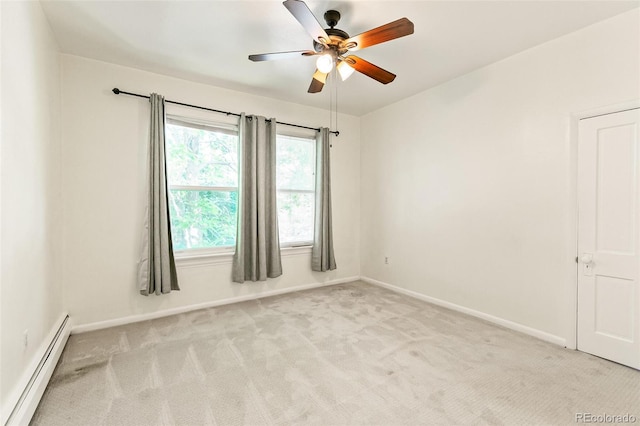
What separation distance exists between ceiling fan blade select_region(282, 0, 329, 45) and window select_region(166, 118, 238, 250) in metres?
2.08

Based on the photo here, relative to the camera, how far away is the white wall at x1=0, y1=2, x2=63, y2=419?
61.8 inches

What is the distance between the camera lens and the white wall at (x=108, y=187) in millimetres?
2891

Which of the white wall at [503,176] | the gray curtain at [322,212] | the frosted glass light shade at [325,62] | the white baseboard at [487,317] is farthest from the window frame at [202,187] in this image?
the white baseboard at [487,317]

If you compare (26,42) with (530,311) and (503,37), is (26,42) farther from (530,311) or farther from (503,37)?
(530,311)

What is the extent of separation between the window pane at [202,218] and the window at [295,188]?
751mm

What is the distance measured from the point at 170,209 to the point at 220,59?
177 cm

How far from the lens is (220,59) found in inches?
117

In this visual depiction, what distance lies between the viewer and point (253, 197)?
3.73 metres

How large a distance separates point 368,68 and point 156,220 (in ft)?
8.64

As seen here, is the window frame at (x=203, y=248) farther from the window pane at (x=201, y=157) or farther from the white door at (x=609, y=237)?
the white door at (x=609, y=237)

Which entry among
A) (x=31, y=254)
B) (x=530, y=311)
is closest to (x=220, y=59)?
(x=31, y=254)

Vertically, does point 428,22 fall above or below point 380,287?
above

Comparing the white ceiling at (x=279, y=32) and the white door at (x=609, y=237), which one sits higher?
the white ceiling at (x=279, y=32)

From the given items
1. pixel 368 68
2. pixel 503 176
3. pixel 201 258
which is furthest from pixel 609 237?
pixel 201 258
